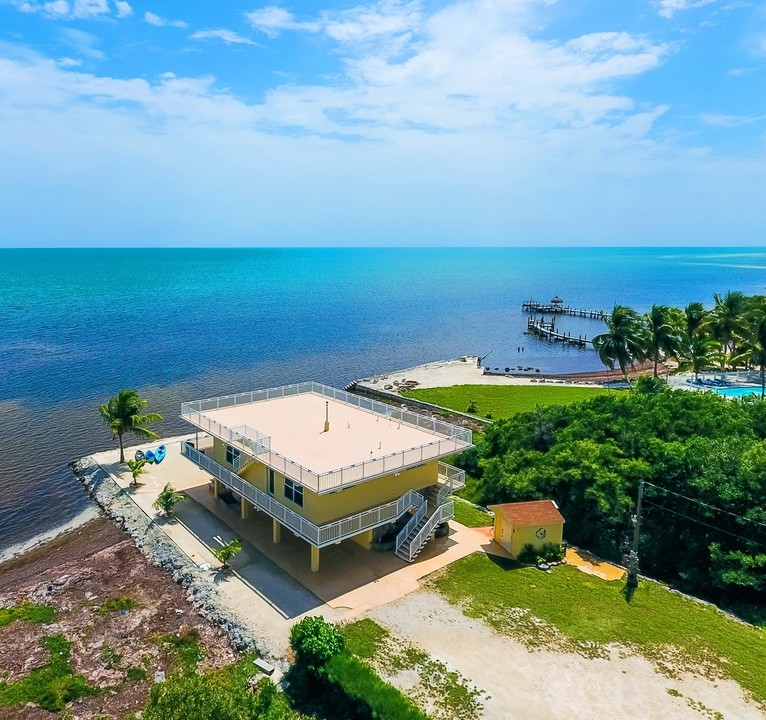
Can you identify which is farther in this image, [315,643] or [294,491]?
[294,491]

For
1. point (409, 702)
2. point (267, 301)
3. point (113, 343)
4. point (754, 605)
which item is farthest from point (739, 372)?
point (267, 301)

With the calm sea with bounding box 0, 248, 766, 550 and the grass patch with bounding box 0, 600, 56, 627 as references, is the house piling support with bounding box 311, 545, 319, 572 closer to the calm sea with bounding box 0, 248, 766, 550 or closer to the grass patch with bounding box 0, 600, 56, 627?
the grass patch with bounding box 0, 600, 56, 627

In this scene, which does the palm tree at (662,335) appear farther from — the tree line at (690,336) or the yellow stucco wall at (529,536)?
the yellow stucco wall at (529,536)

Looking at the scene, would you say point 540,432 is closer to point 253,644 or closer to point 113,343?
point 253,644

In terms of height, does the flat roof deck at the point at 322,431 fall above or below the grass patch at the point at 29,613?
above

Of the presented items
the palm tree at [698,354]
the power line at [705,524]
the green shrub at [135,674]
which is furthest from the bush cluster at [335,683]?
the palm tree at [698,354]

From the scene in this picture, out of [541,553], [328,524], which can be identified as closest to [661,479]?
[541,553]

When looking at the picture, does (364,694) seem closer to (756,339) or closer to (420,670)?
(420,670)
